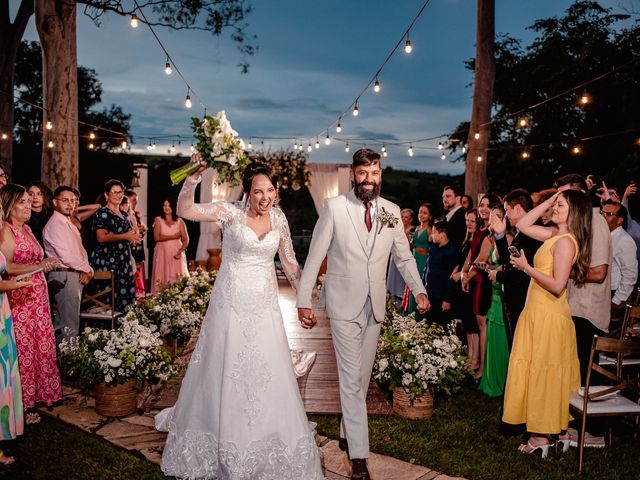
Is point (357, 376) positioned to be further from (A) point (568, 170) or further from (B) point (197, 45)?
(A) point (568, 170)

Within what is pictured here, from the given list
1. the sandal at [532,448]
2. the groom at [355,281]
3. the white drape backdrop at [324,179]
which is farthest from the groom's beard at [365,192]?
the white drape backdrop at [324,179]

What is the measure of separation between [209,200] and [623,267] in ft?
38.9

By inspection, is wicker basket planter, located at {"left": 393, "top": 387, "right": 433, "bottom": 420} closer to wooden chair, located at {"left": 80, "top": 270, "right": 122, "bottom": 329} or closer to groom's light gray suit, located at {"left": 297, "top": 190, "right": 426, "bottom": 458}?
groom's light gray suit, located at {"left": 297, "top": 190, "right": 426, "bottom": 458}

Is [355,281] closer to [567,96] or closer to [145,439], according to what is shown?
[145,439]

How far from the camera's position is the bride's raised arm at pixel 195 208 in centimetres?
364

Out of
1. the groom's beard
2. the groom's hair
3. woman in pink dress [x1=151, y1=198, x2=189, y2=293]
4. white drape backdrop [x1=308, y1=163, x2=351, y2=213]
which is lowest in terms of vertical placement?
woman in pink dress [x1=151, y1=198, x2=189, y2=293]

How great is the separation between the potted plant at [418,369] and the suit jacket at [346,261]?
1.25 metres

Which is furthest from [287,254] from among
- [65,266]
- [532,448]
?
[65,266]

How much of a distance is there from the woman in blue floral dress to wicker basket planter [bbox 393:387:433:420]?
12.0 ft

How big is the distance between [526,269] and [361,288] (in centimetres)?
114

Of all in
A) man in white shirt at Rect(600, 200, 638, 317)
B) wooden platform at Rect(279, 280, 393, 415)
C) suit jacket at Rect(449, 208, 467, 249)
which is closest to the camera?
wooden platform at Rect(279, 280, 393, 415)

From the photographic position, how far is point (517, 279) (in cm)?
486

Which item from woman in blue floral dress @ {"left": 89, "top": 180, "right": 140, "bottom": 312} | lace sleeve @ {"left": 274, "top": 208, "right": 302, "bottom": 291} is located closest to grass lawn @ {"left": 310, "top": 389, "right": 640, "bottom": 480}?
lace sleeve @ {"left": 274, "top": 208, "right": 302, "bottom": 291}

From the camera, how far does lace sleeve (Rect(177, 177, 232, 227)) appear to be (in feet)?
12.0
